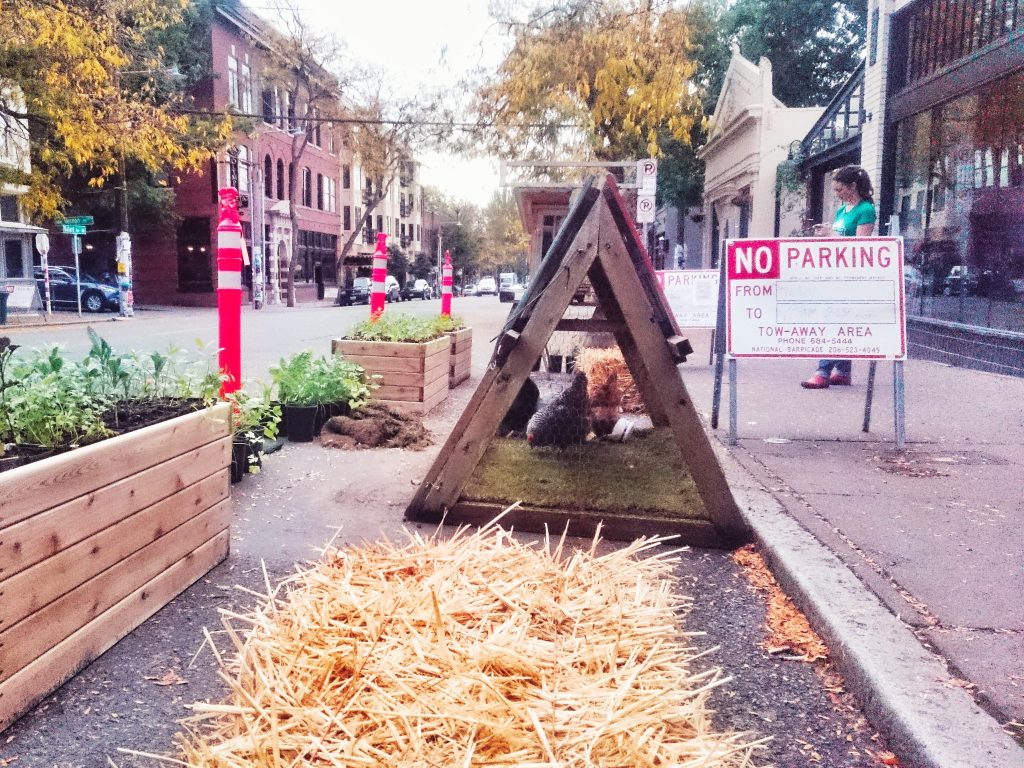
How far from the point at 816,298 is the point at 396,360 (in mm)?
3164

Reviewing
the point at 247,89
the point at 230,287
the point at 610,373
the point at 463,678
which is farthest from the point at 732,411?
the point at 247,89

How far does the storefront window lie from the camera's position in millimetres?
10469

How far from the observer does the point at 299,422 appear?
5.71m

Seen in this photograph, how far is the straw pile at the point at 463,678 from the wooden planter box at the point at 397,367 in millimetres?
4185

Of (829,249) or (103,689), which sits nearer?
(103,689)

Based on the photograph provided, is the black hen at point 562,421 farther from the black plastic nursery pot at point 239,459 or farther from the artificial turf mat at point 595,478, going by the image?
the black plastic nursery pot at point 239,459

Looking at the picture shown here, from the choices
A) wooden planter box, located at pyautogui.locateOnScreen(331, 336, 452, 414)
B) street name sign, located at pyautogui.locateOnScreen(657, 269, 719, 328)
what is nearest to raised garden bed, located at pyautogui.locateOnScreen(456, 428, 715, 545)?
wooden planter box, located at pyautogui.locateOnScreen(331, 336, 452, 414)

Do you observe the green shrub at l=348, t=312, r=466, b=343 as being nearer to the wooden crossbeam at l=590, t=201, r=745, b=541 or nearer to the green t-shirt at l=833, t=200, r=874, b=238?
the wooden crossbeam at l=590, t=201, r=745, b=541

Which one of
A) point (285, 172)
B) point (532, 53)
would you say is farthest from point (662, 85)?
point (285, 172)

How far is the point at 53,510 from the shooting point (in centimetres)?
229

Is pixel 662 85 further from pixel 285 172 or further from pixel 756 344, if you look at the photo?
pixel 285 172

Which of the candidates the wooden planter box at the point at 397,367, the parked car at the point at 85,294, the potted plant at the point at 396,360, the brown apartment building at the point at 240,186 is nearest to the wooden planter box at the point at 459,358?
the potted plant at the point at 396,360

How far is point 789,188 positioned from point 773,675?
77.4 feet

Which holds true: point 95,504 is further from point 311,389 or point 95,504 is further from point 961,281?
point 961,281
